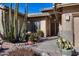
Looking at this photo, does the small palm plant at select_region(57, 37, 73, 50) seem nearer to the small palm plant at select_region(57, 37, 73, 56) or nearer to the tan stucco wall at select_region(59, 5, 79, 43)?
the small palm plant at select_region(57, 37, 73, 56)

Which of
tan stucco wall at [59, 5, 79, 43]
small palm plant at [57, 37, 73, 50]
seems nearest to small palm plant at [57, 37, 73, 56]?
small palm plant at [57, 37, 73, 50]

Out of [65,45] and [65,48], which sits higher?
[65,45]

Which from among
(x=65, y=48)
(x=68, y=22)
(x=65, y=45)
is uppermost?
(x=68, y=22)

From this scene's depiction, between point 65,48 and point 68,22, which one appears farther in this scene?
point 68,22

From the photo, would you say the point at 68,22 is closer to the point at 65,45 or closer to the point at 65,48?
the point at 65,45

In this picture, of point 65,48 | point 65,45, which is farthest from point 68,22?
point 65,48

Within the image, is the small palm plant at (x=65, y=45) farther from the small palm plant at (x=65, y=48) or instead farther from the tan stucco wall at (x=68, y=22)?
the tan stucco wall at (x=68, y=22)

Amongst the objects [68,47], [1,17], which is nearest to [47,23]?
[1,17]

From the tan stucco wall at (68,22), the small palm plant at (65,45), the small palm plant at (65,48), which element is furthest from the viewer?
the tan stucco wall at (68,22)

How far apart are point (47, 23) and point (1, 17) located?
4798 millimetres

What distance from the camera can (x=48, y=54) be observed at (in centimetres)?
743

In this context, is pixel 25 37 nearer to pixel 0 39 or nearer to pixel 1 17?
pixel 0 39

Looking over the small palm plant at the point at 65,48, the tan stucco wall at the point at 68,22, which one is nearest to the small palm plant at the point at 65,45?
the small palm plant at the point at 65,48

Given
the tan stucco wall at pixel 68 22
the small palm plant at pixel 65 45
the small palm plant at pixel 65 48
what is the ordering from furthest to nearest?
the tan stucco wall at pixel 68 22 → the small palm plant at pixel 65 45 → the small palm plant at pixel 65 48
